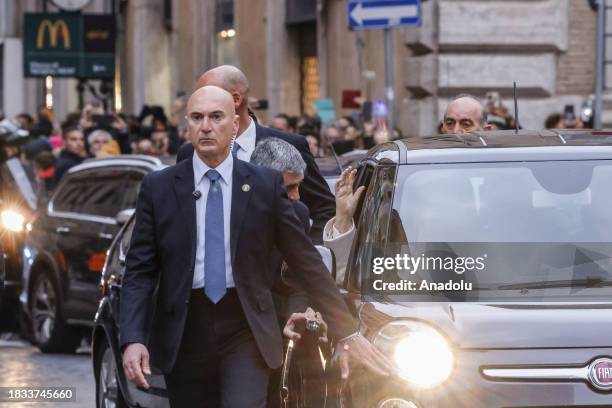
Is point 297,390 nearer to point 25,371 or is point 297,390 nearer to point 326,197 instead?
point 326,197

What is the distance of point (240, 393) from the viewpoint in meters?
6.53

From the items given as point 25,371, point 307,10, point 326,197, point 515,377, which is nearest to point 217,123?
point 515,377

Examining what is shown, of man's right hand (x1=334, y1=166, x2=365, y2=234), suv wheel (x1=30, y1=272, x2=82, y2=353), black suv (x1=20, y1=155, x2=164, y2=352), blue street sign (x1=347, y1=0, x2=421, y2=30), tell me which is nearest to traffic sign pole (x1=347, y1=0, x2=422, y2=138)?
blue street sign (x1=347, y1=0, x2=421, y2=30)

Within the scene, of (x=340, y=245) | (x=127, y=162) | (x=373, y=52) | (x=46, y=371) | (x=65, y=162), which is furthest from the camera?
(x=373, y=52)

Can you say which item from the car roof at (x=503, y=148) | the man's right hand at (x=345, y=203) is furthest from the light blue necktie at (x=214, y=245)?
the man's right hand at (x=345, y=203)

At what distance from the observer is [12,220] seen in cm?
1762

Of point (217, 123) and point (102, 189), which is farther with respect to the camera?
point (102, 189)

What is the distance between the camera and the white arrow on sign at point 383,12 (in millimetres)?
16344

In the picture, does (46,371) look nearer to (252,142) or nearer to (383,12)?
(383,12)

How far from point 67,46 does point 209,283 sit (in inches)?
815

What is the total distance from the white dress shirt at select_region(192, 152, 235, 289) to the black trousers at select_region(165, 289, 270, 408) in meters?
0.06

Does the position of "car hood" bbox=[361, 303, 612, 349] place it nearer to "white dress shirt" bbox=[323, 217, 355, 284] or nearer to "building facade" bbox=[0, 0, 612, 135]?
"white dress shirt" bbox=[323, 217, 355, 284]

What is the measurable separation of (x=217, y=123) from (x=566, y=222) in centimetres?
140

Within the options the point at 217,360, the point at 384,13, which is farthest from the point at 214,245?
the point at 384,13
